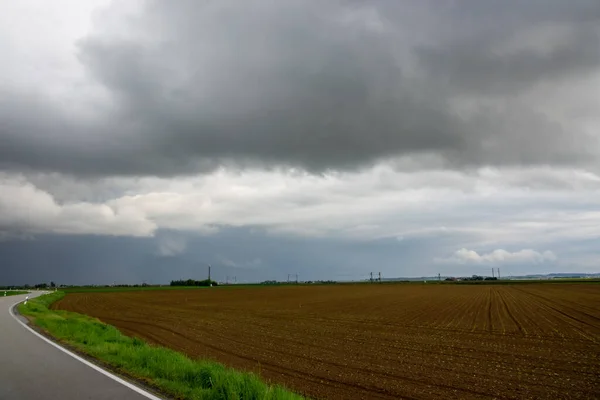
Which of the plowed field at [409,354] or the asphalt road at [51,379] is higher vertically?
the asphalt road at [51,379]

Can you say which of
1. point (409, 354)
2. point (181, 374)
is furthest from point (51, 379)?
point (409, 354)

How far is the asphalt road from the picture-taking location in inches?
368

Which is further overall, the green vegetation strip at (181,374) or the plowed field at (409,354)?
the plowed field at (409,354)

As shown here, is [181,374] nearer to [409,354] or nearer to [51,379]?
[51,379]

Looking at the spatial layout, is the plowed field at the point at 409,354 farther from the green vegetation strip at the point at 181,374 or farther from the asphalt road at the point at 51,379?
the asphalt road at the point at 51,379

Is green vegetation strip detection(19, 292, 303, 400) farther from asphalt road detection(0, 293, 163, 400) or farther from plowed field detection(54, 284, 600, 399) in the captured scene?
plowed field detection(54, 284, 600, 399)

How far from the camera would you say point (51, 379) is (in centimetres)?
1095

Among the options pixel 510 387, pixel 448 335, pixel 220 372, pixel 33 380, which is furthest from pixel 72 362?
pixel 448 335

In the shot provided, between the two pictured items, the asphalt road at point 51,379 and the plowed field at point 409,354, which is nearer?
the asphalt road at point 51,379

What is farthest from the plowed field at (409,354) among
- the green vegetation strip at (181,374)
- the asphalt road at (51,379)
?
the asphalt road at (51,379)

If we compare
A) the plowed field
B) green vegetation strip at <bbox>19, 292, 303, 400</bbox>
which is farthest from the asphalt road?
the plowed field

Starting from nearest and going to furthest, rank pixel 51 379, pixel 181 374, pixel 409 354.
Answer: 1. pixel 51 379
2. pixel 181 374
3. pixel 409 354

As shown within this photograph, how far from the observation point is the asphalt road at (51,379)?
9359 millimetres

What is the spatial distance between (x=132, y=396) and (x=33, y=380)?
327 centimetres
